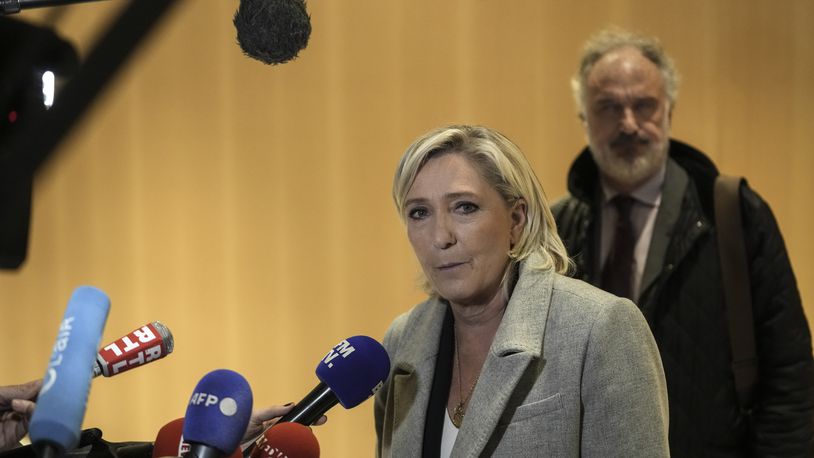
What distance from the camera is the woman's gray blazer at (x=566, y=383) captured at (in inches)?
55.0

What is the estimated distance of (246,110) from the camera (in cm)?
337

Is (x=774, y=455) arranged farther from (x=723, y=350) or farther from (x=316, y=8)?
(x=316, y=8)

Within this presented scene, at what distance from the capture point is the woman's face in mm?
1546

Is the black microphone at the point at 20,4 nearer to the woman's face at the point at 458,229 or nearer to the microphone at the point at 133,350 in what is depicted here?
the microphone at the point at 133,350

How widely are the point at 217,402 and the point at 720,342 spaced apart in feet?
5.26

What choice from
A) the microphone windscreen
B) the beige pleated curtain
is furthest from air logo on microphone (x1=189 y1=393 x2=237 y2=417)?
the beige pleated curtain

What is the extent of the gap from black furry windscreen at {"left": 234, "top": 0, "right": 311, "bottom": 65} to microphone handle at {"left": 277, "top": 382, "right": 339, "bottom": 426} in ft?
1.76

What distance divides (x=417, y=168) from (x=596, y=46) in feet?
3.84

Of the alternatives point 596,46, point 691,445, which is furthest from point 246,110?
point 691,445

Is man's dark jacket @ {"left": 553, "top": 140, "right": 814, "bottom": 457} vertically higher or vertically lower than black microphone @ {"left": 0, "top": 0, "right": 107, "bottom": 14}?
lower

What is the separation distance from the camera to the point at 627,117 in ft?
8.08

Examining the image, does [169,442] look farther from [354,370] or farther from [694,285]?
[694,285]

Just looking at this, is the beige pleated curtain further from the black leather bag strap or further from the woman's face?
the woman's face

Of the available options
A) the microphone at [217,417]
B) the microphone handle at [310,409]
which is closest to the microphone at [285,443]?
the microphone handle at [310,409]
